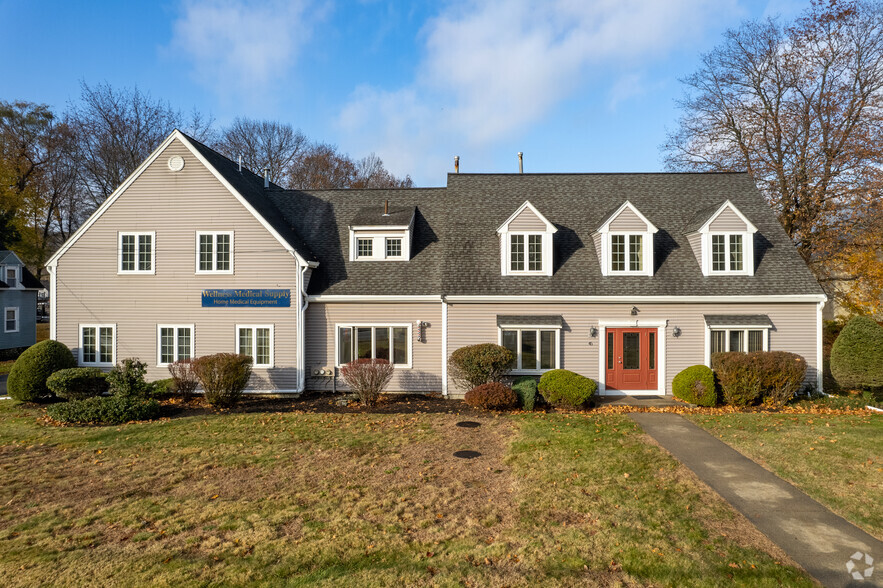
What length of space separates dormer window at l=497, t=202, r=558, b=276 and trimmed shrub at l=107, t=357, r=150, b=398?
1273cm

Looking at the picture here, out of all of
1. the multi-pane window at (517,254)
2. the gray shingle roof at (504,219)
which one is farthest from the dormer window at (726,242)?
the multi-pane window at (517,254)

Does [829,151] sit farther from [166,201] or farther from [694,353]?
[166,201]

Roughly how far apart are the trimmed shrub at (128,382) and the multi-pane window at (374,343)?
6.31m

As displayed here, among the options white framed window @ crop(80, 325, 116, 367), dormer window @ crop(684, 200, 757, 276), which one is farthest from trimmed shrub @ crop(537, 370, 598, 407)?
white framed window @ crop(80, 325, 116, 367)

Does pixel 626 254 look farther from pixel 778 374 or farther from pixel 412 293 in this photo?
pixel 412 293

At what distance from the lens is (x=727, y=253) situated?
58.2 ft

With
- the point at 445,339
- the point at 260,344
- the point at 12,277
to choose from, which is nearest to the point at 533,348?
the point at 445,339

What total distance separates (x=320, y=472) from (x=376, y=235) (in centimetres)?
1121

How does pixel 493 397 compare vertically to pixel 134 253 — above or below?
below

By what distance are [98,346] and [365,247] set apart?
10.5 m

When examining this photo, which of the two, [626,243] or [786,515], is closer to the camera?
[786,515]

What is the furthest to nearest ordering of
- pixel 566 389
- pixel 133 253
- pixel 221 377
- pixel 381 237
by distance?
pixel 381 237
pixel 133 253
pixel 221 377
pixel 566 389

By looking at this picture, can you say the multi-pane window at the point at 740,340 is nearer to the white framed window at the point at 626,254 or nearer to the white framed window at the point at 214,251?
the white framed window at the point at 626,254

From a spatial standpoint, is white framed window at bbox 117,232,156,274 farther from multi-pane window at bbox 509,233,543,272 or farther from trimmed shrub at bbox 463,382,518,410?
multi-pane window at bbox 509,233,543,272
